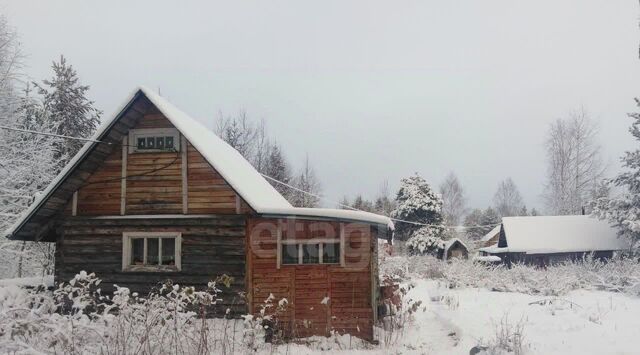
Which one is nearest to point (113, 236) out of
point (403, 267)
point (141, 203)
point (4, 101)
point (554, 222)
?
point (141, 203)

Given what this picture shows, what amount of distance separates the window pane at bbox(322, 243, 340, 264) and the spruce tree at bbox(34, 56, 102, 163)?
22639 millimetres

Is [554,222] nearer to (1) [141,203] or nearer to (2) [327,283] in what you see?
(2) [327,283]

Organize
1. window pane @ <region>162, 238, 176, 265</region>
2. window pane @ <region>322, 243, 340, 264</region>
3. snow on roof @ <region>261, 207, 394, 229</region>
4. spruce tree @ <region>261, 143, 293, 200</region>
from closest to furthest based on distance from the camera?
snow on roof @ <region>261, 207, 394, 229</region> < window pane @ <region>322, 243, 340, 264</region> < window pane @ <region>162, 238, 176, 265</region> < spruce tree @ <region>261, 143, 293, 200</region>

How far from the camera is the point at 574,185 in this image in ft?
124

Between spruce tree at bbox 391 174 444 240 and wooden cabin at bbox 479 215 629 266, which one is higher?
spruce tree at bbox 391 174 444 240

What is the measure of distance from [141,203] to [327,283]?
5292 millimetres

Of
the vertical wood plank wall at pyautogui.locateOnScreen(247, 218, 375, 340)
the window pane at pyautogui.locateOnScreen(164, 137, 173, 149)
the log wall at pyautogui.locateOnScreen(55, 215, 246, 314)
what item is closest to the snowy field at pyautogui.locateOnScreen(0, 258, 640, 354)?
the vertical wood plank wall at pyautogui.locateOnScreen(247, 218, 375, 340)

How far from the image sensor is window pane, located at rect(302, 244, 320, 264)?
11.5 meters

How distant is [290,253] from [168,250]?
3.23 meters

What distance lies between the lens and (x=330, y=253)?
1152 cm

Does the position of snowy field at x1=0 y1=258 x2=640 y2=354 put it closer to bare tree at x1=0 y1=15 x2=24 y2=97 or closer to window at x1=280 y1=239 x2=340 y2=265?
window at x1=280 y1=239 x2=340 y2=265

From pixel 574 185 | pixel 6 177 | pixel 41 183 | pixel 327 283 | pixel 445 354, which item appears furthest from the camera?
pixel 574 185

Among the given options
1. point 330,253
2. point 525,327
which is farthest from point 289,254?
point 525,327

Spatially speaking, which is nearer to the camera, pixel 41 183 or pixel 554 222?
pixel 41 183
